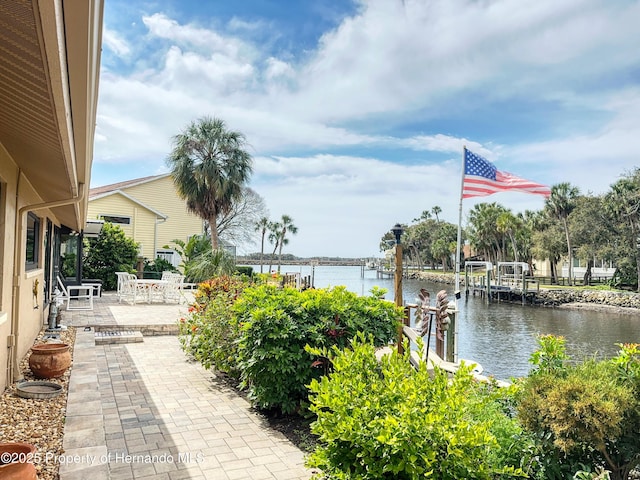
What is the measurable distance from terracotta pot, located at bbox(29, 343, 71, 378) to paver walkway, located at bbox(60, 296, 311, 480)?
0.19m

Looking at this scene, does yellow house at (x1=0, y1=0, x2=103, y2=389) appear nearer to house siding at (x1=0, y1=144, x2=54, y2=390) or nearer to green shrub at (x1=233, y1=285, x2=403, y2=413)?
house siding at (x1=0, y1=144, x2=54, y2=390)

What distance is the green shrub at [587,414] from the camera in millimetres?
2541

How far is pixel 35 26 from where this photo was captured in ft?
5.03

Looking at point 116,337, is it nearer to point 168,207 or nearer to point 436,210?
point 168,207

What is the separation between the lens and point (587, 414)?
2521 mm

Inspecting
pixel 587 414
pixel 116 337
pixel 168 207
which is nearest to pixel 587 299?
pixel 168 207

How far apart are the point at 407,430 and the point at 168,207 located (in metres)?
25.5

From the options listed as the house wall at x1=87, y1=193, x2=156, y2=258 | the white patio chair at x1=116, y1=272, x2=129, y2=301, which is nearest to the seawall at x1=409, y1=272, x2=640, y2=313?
the house wall at x1=87, y1=193, x2=156, y2=258

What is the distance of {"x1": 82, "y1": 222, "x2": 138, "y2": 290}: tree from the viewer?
18.7m

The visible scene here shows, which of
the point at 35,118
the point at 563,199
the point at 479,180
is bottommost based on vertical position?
the point at 35,118

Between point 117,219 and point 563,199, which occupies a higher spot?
point 563,199

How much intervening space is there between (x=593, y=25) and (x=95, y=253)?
18904 mm

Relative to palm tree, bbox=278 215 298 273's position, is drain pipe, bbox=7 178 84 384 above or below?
below

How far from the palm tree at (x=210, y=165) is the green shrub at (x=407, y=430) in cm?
A: 1938
